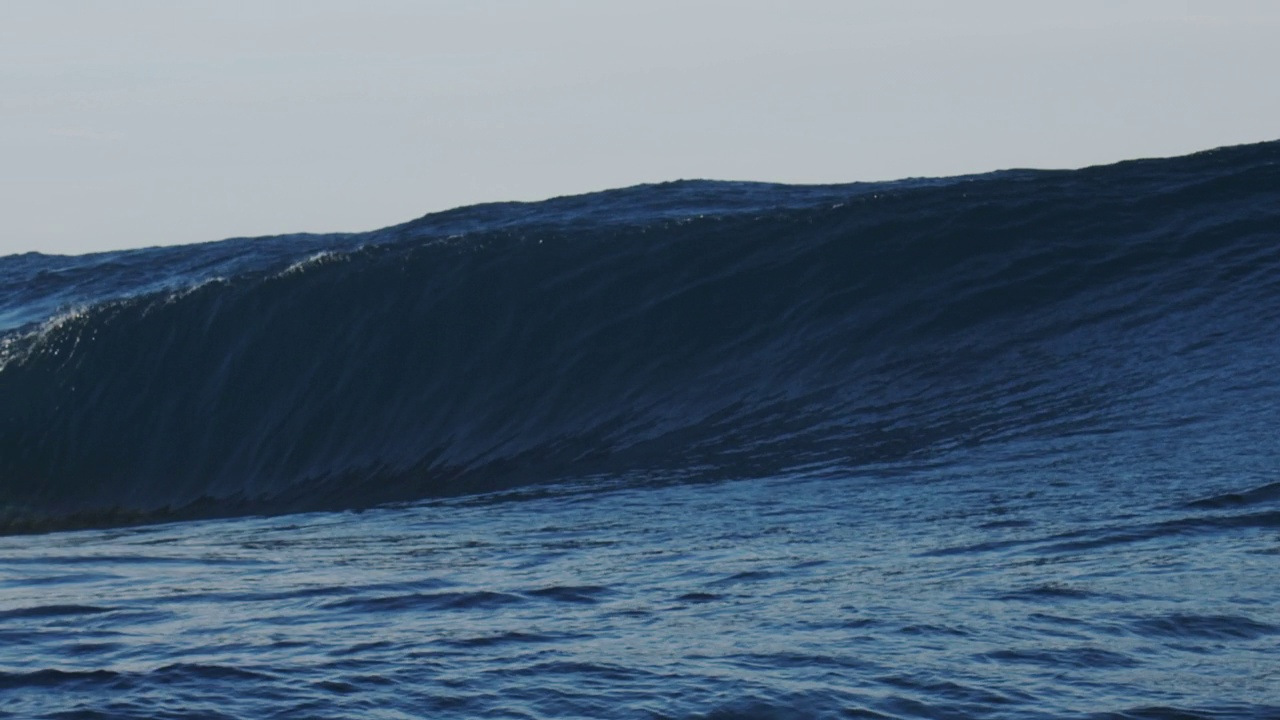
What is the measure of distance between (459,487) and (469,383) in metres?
2.08

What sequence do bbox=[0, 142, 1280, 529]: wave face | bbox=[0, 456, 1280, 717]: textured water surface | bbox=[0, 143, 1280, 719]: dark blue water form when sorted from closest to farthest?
bbox=[0, 456, 1280, 717]: textured water surface
bbox=[0, 143, 1280, 719]: dark blue water
bbox=[0, 142, 1280, 529]: wave face

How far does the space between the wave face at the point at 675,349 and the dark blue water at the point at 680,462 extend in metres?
0.04

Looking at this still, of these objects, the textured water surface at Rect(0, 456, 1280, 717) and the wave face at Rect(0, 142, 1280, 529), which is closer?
the textured water surface at Rect(0, 456, 1280, 717)

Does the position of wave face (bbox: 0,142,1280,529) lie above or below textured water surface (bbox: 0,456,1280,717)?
above

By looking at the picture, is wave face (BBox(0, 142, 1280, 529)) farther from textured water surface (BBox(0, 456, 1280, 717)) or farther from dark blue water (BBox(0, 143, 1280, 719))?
textured water surface (BBox(0, 456, 1280, 717))

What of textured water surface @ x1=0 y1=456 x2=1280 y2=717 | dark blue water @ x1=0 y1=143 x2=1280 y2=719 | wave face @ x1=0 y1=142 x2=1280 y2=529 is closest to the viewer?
textured water surface @ x1=0 y1=456 x2=1280 y2=717

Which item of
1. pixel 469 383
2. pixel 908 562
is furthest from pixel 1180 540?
pixel 469 383

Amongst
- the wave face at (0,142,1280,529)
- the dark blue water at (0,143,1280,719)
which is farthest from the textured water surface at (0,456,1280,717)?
the wave face at (0,142,1280,529)

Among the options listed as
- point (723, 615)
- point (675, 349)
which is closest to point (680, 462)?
point (675, 349)

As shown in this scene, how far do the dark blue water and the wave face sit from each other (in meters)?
0.04

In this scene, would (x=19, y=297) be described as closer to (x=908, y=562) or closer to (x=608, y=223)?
(x=608, y=223)

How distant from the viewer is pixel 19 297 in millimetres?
19828

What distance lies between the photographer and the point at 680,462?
31.4 feet

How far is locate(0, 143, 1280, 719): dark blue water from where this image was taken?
4801 millimetres
